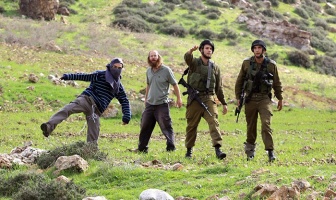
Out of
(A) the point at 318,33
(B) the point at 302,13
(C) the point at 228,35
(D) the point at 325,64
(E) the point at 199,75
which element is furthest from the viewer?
(B) the point at 302,13

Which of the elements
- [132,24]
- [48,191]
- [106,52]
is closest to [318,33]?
[132,24]

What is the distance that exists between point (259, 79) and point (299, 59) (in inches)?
1239

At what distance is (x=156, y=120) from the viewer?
10.8 metres

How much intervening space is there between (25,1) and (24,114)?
76.6 feet

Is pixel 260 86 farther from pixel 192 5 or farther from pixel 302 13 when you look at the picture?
pixel 302 13

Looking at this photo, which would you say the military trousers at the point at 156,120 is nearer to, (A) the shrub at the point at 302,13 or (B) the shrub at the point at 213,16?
(B) the shrub at the point at 213,16

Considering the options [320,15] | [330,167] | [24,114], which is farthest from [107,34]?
[320,15]

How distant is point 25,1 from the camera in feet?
128

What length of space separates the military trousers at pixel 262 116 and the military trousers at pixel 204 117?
2.07 feet

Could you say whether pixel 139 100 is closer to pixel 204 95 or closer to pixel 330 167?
pixel 204 95

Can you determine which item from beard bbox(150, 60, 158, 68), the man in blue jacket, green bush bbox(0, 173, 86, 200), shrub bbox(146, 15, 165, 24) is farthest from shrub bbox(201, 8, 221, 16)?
green bush bbox(0, 173, 86, 200)

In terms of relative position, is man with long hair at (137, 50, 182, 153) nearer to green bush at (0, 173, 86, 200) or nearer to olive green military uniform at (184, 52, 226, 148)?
olive green military uniform at (184, 52, 226, 148)

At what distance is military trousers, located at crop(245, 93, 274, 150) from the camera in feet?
30.8

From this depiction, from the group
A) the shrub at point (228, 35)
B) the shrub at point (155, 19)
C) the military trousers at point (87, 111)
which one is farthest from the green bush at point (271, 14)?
the military trousers at point (87, 111)
